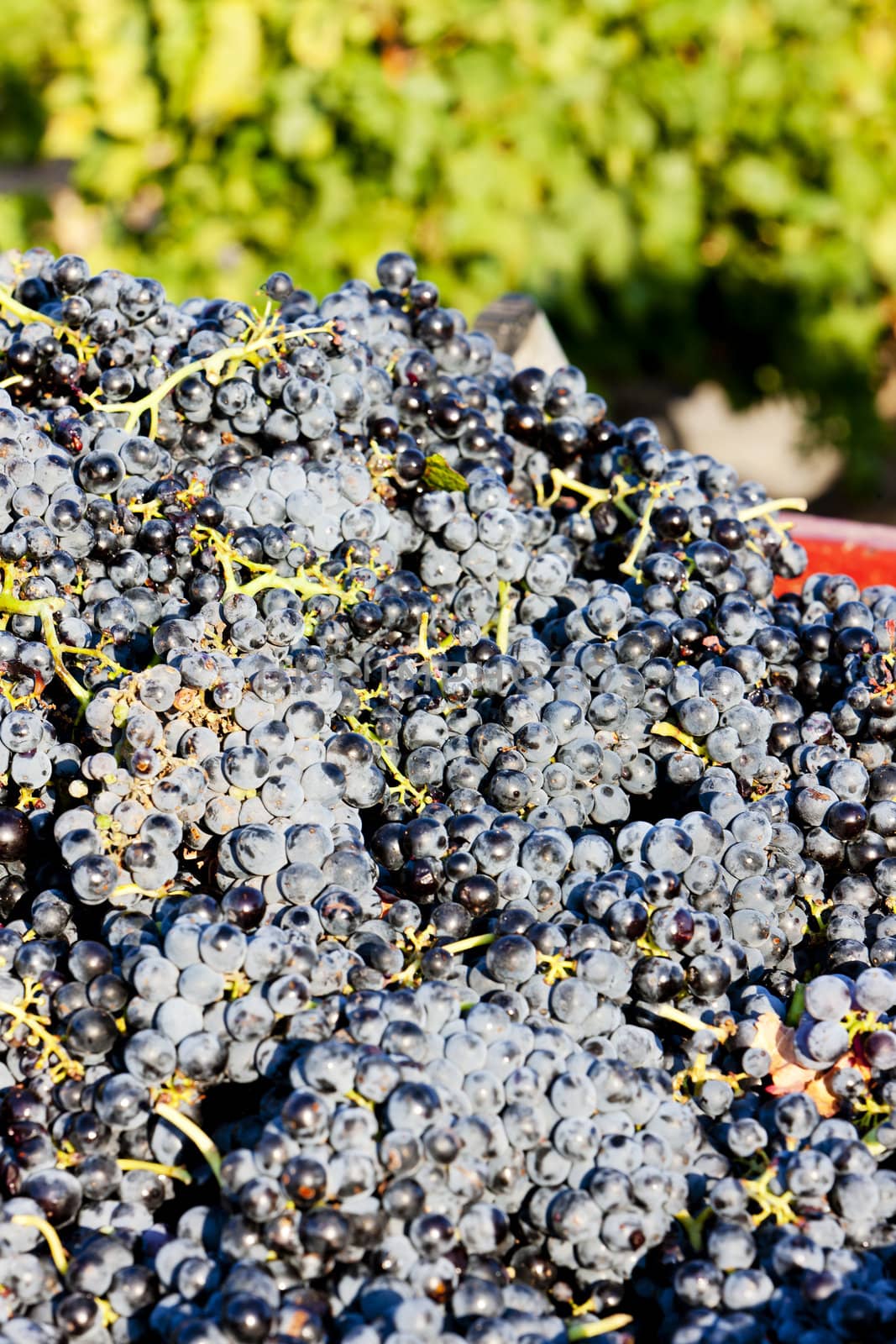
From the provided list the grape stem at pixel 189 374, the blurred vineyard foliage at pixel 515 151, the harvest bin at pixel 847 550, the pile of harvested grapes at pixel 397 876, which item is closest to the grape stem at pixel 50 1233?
the pile of harvested grapes at pixel 397 876

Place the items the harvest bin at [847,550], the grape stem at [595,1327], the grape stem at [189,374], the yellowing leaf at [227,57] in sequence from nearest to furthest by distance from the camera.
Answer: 1. the grape stem at [595,1327]
2. the grape stem at [189,374]
3. the harvest bin at [847,550]
4. the yellowing leaf at [227,57]

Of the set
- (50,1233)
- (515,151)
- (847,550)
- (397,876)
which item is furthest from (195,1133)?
(515,151)

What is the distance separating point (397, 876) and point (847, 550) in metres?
0.97

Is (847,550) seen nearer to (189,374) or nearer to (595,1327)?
(189,374)

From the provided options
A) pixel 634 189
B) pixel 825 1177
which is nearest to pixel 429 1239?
pixel 825 1177

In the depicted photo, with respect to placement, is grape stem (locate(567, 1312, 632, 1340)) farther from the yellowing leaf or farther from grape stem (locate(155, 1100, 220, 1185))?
the yellowing leaf

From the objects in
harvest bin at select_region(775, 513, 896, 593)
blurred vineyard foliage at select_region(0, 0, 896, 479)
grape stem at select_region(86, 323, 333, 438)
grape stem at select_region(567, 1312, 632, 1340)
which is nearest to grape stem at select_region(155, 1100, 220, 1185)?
grape stem at select_region(567, 1312, 632, 1340)

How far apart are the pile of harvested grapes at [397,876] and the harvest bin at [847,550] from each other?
0.39 m

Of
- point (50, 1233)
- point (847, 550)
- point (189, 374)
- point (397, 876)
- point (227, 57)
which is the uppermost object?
point (227, 57)

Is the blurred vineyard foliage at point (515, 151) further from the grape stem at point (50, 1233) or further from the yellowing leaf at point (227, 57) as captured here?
the grape stem at point (50, 1233)

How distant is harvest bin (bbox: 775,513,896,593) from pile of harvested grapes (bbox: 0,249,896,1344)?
1.28 ft

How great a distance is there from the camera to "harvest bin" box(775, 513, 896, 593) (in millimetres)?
1678

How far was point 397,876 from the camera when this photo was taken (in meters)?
1.00

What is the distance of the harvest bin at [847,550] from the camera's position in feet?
5.50
